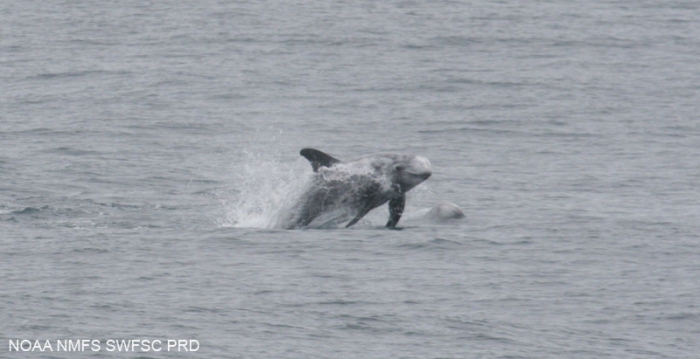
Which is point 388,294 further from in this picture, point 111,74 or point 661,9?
point 661,9

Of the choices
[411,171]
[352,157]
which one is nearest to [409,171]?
[411,171]

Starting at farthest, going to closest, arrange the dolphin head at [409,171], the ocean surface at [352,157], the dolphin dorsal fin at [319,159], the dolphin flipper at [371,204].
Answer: the dolphin flipper at [371,204], the dolphin head at [409,171], the dolphin dorsal fin at [319,159], the ocean surface at [352,157]

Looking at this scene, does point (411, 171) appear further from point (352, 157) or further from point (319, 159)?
point (352, 157)

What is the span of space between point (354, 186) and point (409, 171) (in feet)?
4.07

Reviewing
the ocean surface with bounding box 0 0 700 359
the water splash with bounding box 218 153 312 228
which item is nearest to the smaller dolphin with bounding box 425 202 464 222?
the ocean surface with bounding box 0 0 700 359

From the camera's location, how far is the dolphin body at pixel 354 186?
30609 millimetres

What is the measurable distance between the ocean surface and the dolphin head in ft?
3.78

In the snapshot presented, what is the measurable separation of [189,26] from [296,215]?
41.6 metres

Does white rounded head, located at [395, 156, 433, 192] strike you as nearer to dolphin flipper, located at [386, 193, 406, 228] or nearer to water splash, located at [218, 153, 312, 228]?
dolphin flipper, located at [386, 193, 406, 228]

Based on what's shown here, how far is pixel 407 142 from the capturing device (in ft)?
148

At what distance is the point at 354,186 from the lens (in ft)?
100

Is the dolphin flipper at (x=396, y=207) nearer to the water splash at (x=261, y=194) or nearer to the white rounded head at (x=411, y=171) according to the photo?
the white rounded head at (x=411, y=171)

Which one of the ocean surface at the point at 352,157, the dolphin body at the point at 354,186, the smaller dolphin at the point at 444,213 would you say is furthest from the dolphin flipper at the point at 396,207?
the smaller dolphin at the point at 444,213

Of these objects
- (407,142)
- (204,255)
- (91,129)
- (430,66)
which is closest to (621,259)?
(204,255)
